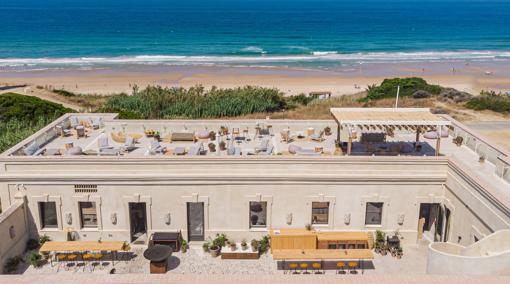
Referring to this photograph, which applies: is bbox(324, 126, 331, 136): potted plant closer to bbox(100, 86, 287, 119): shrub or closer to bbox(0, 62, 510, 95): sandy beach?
bbox(100, 86, 287, 119): shrub

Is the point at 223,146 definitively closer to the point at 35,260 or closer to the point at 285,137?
the point at 285,137

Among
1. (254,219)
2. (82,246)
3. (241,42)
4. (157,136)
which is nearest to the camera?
(82,246)

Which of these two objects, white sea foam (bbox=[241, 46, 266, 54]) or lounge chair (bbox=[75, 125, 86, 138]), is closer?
lounge chair (bbox=[75, 125, 86, 138])

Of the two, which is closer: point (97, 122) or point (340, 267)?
point (340, 267)

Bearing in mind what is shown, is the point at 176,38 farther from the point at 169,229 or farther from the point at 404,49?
the point at 169,229

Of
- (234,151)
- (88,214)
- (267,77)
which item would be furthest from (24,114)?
(267,77)

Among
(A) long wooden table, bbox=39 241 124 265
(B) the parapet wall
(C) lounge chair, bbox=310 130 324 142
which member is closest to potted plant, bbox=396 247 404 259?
(C) lounge chair, bbox=310 130 324 142
